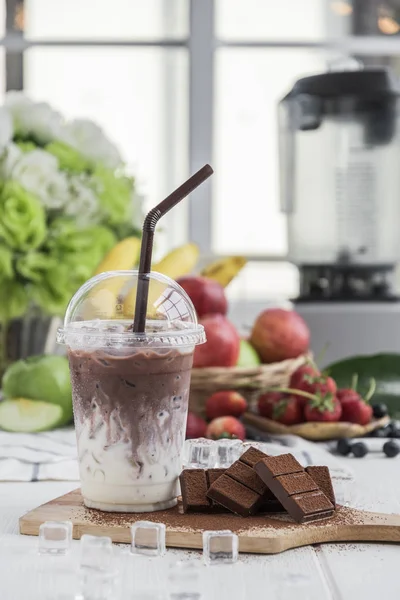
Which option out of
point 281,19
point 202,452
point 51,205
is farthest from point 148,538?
point 281,19

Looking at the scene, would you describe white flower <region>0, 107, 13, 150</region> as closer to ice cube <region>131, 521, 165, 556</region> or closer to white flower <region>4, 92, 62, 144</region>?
white flower <region>4, 92, 62, 144</region>

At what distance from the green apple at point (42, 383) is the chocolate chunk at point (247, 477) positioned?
518mm

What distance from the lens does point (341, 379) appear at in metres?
1.52

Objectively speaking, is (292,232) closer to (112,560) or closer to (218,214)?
(218,214)

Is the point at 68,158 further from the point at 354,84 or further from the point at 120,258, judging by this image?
the point at 354,84

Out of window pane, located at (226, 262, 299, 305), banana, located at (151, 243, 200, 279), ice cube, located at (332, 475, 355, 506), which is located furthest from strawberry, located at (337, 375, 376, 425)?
window pane, located at (226, 262, 299, 305)

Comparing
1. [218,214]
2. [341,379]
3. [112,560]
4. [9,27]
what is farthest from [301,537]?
[9,27]

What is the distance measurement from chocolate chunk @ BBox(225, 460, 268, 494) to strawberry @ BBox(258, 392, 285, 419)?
0.44 m

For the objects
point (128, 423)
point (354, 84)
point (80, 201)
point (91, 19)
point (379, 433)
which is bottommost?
point (379, 433)

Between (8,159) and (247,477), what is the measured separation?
30.4 inches

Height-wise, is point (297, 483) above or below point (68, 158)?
below

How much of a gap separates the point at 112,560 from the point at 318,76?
136 cm

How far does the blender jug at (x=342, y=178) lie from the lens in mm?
1987

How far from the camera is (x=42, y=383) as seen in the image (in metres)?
1.34
